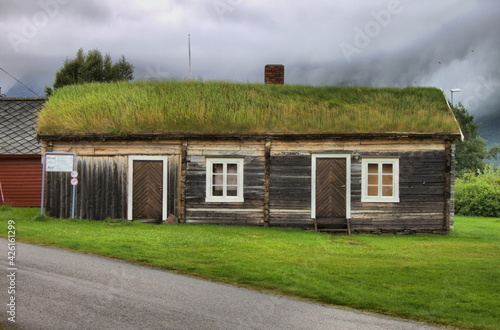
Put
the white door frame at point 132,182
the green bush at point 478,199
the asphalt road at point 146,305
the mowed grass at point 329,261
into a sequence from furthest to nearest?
1. the green bush at point 478,199
2. the white door frame at point 132,182
3. the mowed grass at point 329,261
4. the asphalt road at point 146,305

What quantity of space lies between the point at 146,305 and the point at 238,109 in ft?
43.9

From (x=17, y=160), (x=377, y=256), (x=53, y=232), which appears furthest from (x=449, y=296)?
(x=17, y=160)

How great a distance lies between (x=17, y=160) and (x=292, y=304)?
21.0m

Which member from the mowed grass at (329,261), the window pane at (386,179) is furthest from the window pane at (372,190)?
the mowed grass at (329,261)

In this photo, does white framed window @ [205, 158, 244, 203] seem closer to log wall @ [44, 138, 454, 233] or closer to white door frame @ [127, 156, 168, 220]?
log wall @ [44, 138, 454, 233]

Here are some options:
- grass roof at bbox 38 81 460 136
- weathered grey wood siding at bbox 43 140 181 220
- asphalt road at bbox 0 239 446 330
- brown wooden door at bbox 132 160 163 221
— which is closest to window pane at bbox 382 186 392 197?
grass roof at bbox 38 81 460 136

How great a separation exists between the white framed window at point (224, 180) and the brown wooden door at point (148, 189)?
1.83 meters

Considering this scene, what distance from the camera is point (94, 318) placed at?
6992 mm

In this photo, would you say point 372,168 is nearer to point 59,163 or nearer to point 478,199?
point 59,163

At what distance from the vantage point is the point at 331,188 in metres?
19.0

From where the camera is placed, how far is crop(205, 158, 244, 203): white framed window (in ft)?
62.7

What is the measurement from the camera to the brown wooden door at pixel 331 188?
19000mm

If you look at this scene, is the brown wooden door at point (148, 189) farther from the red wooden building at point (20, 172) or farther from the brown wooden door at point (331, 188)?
the red wooden building at point (20, 172)

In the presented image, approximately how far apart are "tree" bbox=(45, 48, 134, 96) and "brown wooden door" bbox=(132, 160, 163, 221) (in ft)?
105
